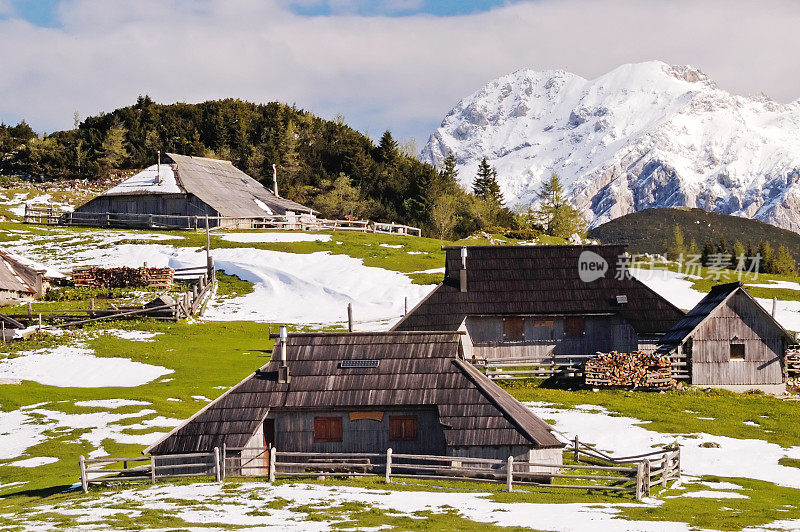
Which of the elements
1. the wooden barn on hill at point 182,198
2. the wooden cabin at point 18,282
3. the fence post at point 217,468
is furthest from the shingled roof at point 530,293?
the wooden barn on hill at point 182,198

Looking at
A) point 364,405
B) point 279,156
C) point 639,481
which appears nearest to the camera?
point 639,481

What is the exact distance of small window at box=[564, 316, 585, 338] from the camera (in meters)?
52.5

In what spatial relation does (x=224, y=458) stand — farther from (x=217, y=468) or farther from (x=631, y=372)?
(x=631, y=372)

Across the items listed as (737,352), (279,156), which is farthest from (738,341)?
(279,156)

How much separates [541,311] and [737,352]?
993 cm

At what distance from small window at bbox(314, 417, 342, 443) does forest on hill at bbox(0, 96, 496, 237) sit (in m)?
77.8

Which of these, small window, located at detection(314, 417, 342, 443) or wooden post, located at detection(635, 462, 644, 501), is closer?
wooden post, located at detection(635, 462, 644, 501)

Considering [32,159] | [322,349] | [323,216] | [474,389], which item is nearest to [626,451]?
[474,389]

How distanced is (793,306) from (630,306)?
79.9ft

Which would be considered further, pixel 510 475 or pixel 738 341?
pixel 738 341

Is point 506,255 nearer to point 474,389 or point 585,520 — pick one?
point 474,389

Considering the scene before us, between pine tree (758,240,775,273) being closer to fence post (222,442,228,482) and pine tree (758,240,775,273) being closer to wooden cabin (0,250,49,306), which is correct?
wooden cabin (0,250,49,306)

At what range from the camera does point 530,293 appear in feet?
173

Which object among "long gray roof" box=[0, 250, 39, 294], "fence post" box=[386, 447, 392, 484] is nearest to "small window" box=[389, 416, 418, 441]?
"fence post" box=[386, 447, 392, 484]
